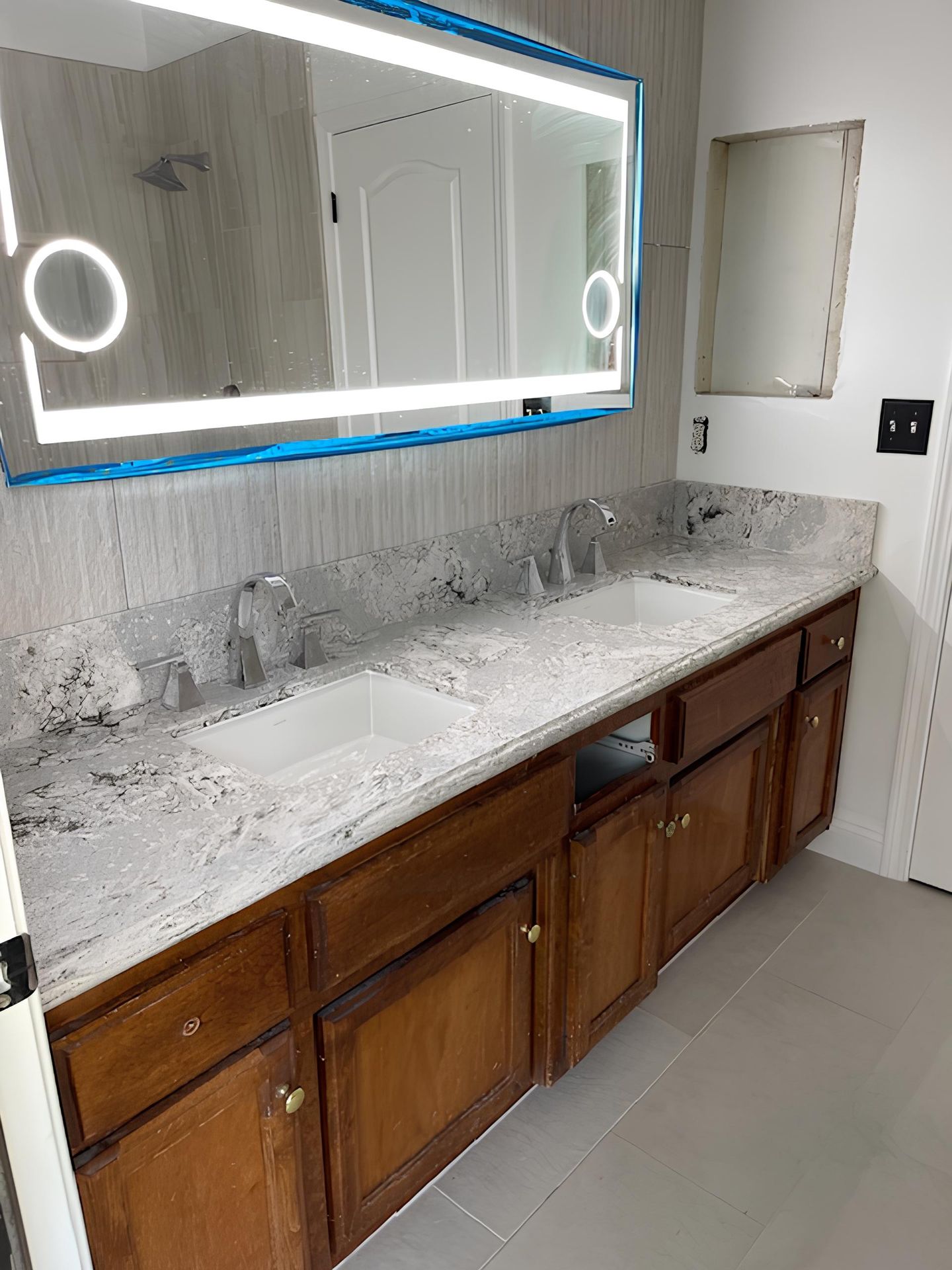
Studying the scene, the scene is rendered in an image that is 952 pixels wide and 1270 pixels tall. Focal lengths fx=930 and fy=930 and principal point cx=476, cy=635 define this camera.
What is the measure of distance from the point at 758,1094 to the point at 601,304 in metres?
1.71

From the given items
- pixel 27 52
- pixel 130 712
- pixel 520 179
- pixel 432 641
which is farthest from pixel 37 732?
pixel 520 179

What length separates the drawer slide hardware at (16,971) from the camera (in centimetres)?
70

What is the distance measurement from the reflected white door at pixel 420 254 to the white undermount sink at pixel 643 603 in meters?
0.50

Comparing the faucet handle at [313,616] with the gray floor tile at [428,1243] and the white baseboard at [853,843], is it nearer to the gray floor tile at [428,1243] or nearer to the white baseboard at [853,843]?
the gray floor tile at [428,1243]

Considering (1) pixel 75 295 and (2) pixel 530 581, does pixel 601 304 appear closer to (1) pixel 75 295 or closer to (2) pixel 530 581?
(2) pixel 530 581

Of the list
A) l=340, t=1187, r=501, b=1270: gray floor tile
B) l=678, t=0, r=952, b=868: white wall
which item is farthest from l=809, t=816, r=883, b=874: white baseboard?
l=340, t=1187, r=501, b=1270: gray floor tile

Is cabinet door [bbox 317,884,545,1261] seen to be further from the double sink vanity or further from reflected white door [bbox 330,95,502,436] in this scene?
reflected white door [bbox 330,95,502,436]

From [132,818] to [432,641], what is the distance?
744 mm

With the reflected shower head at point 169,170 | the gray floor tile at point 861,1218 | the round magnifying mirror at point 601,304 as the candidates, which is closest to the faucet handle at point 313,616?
the reflected shower head at point 169,170

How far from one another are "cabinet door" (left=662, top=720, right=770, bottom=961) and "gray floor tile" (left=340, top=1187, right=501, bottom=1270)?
64 centimetres

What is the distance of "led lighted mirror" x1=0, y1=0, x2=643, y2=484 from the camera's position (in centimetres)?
124

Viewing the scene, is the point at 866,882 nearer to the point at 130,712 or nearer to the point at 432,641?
the point at 432,641

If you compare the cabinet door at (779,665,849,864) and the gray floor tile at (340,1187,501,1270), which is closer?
the gray floor tile at (340,1187,501,1270)

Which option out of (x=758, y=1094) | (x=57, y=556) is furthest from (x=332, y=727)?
(x=758, y=1094)
